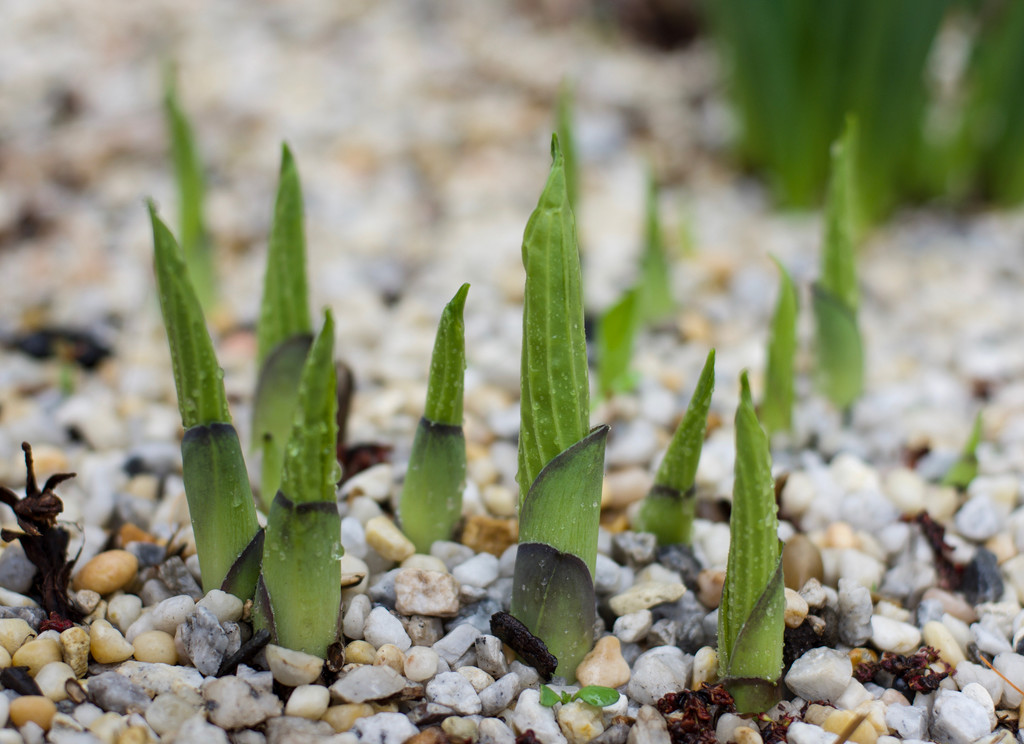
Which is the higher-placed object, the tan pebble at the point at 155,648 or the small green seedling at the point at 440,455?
the small green seedling at the point at 440,455

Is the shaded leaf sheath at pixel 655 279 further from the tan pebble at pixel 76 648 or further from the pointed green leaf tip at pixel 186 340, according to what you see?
the tan pebble at pixel 76 648

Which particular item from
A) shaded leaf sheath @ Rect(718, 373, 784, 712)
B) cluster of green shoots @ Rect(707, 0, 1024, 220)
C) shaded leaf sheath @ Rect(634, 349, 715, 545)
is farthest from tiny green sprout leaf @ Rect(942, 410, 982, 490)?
cluster of green shoots @ Rect(707, 0, 1024, 220)

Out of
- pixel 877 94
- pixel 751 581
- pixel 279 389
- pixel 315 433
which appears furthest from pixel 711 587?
pixel 877 94

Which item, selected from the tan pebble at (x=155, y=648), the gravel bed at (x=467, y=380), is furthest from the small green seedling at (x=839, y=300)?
the tan pebble at (x=155, y=648)

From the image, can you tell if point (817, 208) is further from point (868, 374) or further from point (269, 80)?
point (269, 80)

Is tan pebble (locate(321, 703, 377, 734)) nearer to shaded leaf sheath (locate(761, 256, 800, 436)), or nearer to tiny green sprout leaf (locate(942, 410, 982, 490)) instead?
shaded leaf sheath (locate(761, 256, 800, 436))

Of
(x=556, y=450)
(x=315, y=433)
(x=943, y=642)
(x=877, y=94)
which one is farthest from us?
(x=877, y=94)

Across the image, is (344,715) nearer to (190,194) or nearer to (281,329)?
(281,329)
